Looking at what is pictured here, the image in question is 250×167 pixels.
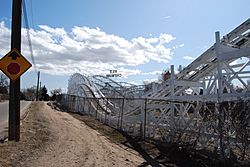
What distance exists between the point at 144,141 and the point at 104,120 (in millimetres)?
10006

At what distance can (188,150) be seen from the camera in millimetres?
11078

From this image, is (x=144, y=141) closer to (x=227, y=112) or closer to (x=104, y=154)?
(x=104, y=154)

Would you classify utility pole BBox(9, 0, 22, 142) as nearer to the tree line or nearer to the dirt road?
the dirt road

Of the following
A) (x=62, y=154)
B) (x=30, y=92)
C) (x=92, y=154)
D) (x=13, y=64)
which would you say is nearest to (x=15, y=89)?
(x=13, y=64)

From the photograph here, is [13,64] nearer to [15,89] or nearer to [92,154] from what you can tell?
[15,89]

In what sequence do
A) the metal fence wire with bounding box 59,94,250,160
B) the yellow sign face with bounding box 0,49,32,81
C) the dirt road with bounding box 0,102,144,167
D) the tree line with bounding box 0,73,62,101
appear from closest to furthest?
the dirt road with bounding box 0,102,144,167, the metal fence wire with bounding box 59,94,250,160, the yellow sign face with bounding box 0,49,32,81, the tree line with bounding box 0,73,62,101

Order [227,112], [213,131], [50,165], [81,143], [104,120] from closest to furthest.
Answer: [50,165] < [227,112] < [213,131] < [81,143] < [104,120]

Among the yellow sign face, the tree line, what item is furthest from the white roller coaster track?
the tree line

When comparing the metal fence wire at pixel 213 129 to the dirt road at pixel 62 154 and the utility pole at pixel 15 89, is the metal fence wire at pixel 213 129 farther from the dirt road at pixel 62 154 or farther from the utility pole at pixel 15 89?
the utility pole at pixel 15 89

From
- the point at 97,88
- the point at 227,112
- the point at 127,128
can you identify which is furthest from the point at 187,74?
the point at 97,88

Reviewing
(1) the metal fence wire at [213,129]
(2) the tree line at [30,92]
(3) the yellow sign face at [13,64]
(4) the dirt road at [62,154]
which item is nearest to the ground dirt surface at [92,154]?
(4) the dirt road at [62,154]

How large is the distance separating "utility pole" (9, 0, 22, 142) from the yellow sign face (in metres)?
0.26

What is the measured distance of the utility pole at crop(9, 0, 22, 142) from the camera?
37.4 feet

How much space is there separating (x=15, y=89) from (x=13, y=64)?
929mm
